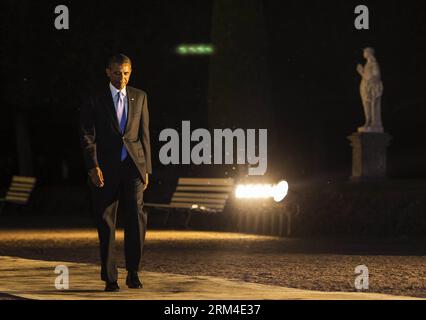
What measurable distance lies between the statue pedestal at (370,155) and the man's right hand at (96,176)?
2176 centimetres

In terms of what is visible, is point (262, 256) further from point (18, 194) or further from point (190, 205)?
point (18, 194)

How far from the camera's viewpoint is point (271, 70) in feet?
109

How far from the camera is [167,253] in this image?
17.9m

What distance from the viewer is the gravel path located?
1392 centimetres

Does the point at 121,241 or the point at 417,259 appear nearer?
the point at 417,259

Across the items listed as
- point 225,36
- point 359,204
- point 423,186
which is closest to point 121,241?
point 359,204

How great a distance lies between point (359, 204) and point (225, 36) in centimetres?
843

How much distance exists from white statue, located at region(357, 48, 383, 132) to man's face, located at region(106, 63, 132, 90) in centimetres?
2084

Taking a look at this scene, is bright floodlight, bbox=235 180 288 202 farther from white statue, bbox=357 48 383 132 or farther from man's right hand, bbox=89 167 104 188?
man's right hand, bbox=89 167 104 188

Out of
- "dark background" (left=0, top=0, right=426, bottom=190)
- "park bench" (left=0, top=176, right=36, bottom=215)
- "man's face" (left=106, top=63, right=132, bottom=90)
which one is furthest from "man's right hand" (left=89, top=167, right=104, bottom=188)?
"park bench" (left=0, top=176, right=36, bottom=215)

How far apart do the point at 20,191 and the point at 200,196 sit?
8.27 meters

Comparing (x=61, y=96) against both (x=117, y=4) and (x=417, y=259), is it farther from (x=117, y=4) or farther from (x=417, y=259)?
(x=417, y=259)
